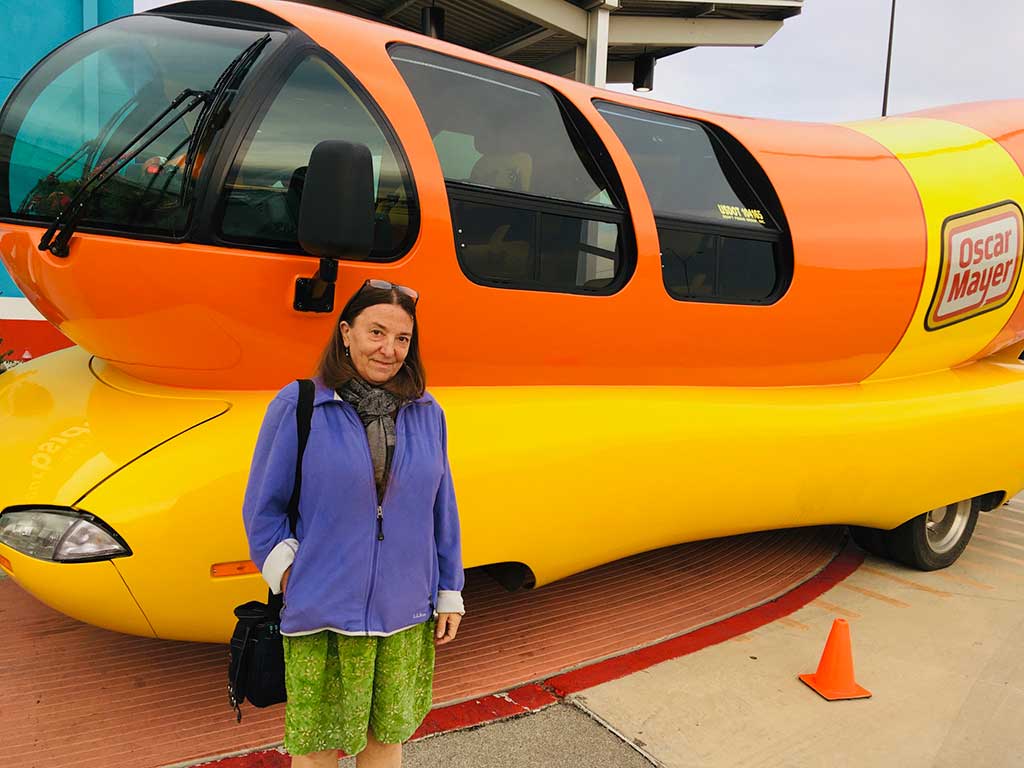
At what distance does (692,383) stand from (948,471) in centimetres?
186

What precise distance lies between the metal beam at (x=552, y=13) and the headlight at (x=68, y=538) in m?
14.0

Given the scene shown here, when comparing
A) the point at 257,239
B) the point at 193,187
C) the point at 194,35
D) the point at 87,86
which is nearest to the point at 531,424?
the point at 257,239

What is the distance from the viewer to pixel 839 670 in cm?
340

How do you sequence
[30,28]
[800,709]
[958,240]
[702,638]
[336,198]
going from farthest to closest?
[30,28] < [958,240] < [702,638] < [800,709] < [336,198]

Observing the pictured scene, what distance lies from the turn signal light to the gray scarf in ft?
3.63

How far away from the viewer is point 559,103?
3604 mm

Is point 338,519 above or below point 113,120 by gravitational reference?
below

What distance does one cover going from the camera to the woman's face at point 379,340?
1889mm

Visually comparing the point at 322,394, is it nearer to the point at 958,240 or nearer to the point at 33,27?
the point at 958,240

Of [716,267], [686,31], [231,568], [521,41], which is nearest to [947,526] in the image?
[716,267]

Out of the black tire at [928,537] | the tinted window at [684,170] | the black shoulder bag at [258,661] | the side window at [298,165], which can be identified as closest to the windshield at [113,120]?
the side window at [298,165]

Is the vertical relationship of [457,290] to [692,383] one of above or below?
above

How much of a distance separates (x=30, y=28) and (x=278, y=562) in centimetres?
871

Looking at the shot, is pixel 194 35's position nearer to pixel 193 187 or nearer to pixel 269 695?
pixel 193 187
